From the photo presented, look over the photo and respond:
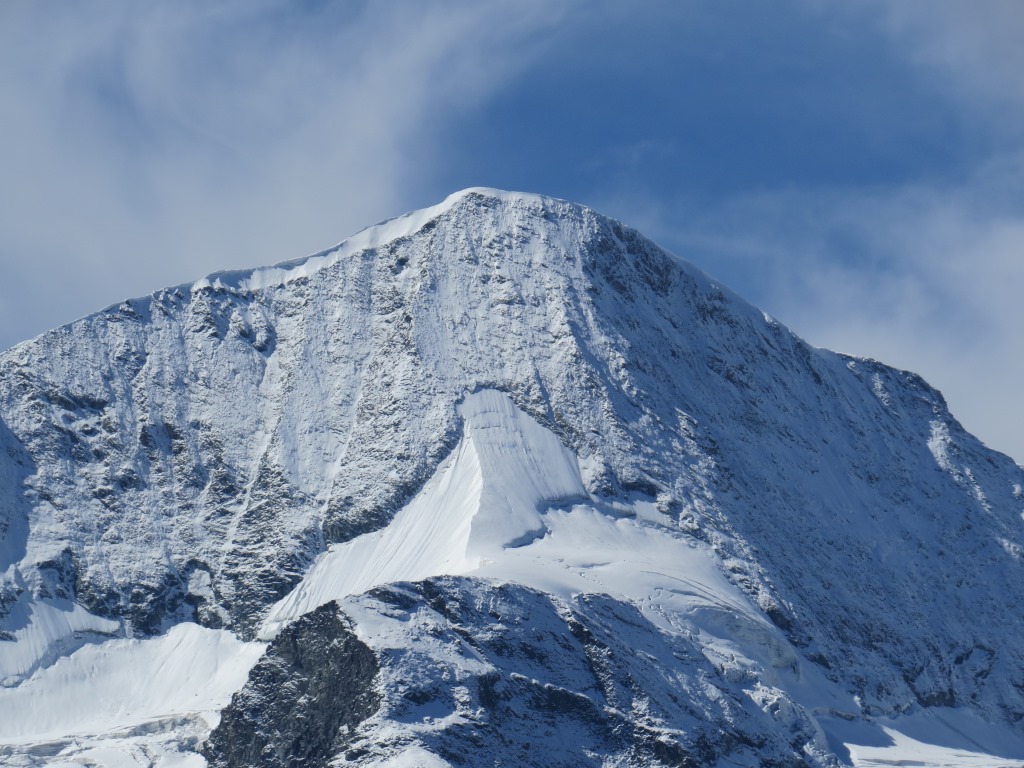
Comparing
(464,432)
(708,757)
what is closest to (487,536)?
(464,432)

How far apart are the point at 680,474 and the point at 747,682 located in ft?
94.2

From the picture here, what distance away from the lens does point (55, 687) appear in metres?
164

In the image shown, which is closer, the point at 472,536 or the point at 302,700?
the point at 302,700

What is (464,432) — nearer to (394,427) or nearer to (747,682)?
(394,427)

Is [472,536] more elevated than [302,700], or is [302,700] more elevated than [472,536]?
[472,536]

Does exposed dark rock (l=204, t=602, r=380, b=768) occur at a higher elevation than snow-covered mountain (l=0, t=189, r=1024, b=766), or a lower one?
lower

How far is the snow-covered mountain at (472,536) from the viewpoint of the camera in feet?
453

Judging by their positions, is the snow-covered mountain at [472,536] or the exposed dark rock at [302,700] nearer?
the exposed dark rock at [302,700]

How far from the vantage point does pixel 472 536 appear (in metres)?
160

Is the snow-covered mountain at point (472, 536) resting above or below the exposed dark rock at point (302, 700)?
above

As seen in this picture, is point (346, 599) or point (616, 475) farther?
point (616, 475)

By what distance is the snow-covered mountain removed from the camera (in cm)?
13812

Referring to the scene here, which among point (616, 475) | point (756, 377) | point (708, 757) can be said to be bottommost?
point (708, 757)

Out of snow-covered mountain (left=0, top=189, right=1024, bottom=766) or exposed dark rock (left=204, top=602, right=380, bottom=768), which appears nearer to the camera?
exposed dark rock (left=204, top=602, right=380, bottom=768)
